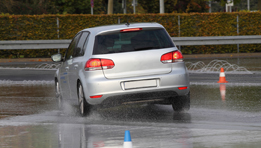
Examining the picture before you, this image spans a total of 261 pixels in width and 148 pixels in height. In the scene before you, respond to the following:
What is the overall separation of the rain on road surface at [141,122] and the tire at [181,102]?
0.13 meters

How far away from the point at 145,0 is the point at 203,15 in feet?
86.1

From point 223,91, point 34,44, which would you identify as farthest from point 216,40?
point 223,91

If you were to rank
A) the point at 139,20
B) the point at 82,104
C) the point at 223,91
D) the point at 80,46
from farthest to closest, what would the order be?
the point at 139,20 → the point at 223,91 → the point at 80,46 → the point at 82,104

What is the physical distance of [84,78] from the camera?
8.88 m

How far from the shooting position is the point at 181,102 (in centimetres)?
931

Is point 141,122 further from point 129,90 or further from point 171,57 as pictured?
point 171,57

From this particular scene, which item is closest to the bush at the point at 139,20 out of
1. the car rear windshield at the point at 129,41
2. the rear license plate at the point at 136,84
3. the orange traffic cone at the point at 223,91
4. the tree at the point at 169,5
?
the orange traffic cone at the point at 223,91

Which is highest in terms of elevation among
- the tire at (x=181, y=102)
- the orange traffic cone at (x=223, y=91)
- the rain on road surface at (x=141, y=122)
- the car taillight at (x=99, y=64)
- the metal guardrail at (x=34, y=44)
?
the car taillight at (x=99, y=64)

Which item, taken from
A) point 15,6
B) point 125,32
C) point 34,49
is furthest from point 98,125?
point 15,6

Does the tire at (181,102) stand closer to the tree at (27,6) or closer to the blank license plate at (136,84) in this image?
the blank license plate at (136,84)

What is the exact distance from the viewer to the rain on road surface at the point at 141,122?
22.1 feet

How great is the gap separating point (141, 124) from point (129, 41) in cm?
149

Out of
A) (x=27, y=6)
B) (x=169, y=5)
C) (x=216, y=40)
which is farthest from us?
(x=169, y=5)

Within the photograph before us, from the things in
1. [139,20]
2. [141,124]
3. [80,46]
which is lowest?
[141,124]
